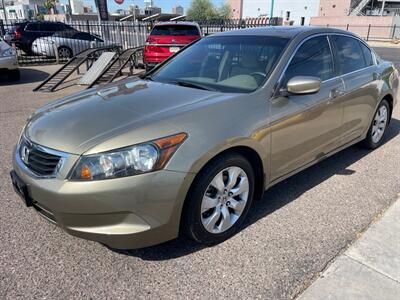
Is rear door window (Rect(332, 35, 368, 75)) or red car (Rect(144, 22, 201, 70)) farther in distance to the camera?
red car (Rect(144, 22, 201, 70))

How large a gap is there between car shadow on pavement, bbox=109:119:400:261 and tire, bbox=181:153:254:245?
→ 18 cm

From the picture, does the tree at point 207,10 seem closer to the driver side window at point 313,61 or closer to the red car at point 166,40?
the red car at point 166,40

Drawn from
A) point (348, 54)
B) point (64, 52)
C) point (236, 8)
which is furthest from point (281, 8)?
point (348, 54)

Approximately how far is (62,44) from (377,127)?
46.7 ft

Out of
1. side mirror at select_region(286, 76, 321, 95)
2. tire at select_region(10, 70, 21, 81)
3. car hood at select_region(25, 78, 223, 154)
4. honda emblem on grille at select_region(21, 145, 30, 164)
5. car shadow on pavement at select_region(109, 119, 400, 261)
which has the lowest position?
tire at select_region(10, 70, 21, 81)

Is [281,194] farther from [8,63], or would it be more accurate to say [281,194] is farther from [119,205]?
[8,63]

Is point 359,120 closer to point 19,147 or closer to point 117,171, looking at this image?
point 117,171

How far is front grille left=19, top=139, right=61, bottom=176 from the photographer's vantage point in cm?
238

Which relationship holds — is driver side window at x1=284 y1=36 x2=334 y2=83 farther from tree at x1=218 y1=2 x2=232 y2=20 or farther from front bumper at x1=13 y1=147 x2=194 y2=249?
tree at x1=218 y1=2 x2=232 y2=20

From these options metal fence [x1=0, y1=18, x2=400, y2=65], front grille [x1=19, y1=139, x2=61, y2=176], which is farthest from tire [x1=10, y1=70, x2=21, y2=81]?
front grille [x1=19, y1=139, x2=61, y2=176]

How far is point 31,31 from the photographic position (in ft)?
54.4

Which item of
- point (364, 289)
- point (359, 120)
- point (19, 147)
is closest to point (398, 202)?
point (359, 120)

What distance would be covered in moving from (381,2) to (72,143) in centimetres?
6610

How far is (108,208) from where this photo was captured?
2242 mm
